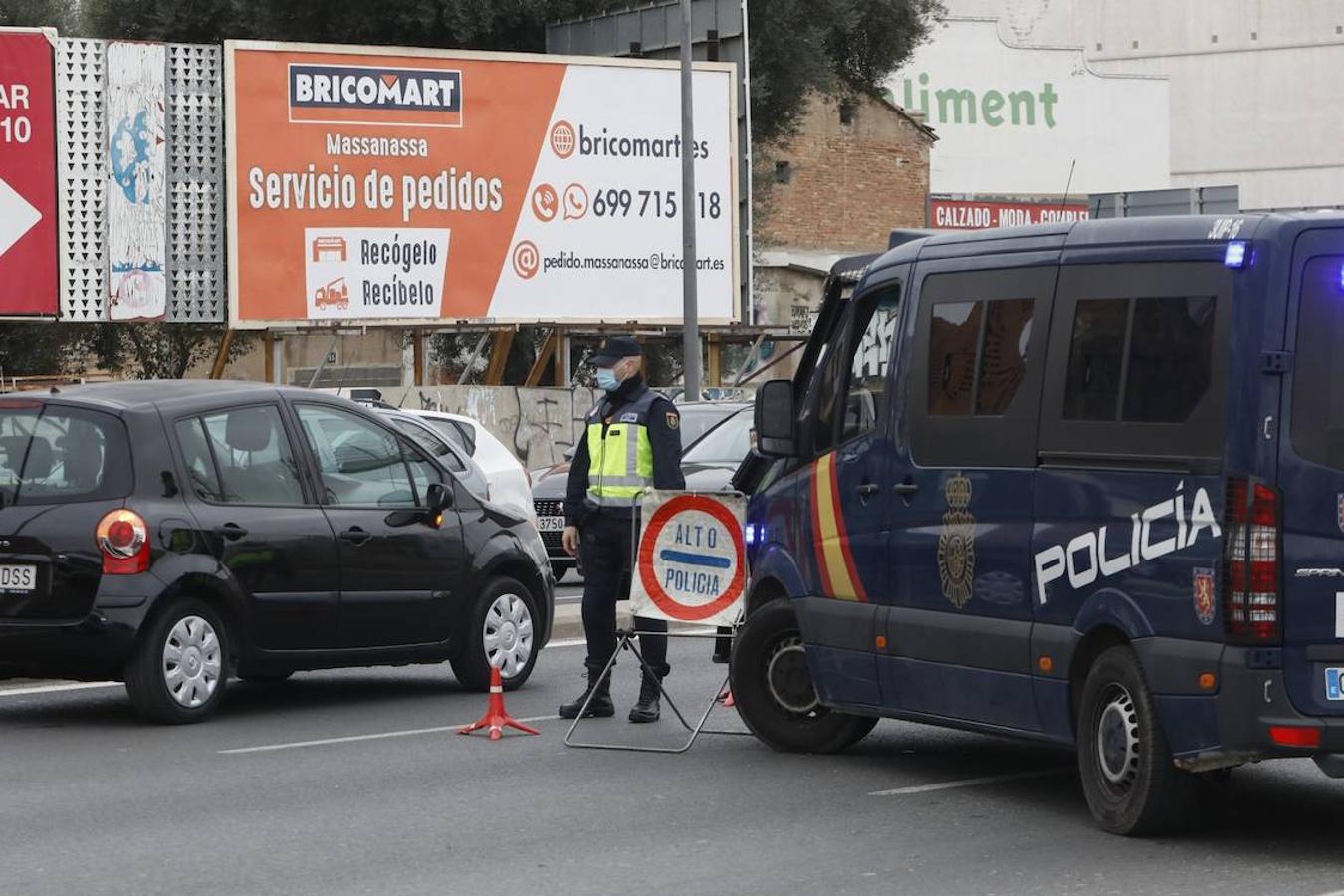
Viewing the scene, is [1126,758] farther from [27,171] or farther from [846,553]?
[27,171]

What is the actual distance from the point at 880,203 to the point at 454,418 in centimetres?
3974

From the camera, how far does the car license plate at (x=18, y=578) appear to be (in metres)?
11.4

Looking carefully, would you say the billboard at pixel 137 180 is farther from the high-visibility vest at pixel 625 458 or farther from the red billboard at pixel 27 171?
the high-visibility vest at pixel 625 458

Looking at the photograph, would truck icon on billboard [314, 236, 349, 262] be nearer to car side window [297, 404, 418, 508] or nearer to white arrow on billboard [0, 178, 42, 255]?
white arrow on billboard [0, 178, 42, 255]

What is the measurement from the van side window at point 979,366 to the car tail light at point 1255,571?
1.21 m

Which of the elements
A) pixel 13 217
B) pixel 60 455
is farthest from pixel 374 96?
pixel 60 455

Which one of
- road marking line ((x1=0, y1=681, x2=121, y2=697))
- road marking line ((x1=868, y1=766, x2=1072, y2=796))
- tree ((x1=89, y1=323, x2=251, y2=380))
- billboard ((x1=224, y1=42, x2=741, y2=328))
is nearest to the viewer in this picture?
road marking line ((x1=868, y1=766, x2=1072, y2=796))

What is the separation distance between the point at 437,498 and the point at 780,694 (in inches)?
105

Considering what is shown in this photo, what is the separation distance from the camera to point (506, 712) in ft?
40.3

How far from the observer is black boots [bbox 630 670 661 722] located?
38.7ft

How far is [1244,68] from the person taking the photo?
83.1m

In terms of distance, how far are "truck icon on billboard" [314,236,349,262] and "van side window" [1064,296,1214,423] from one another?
2546cm

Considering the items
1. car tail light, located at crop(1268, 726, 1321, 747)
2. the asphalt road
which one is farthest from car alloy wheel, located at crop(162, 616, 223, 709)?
car tail light, located at crop(1268, 726, 1321, 747)

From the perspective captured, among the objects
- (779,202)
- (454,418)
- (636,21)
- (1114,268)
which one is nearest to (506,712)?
(1114,268)
